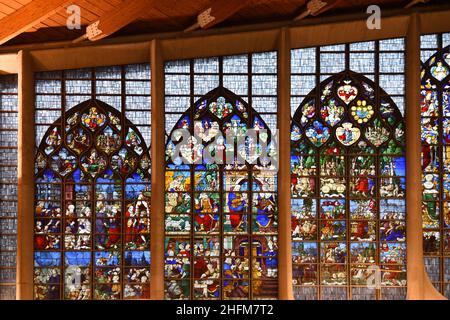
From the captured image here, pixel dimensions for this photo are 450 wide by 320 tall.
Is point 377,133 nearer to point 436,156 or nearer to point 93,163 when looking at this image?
point 436,156

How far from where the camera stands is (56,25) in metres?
12.9

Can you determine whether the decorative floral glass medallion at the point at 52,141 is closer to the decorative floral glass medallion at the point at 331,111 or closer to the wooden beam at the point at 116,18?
the wooden beam at the point at 116,18

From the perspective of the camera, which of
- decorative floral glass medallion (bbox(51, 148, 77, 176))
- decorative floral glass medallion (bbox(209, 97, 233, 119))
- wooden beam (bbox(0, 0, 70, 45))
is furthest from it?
decorative floral glass medallion (bbox(209, 97, 233, 119))

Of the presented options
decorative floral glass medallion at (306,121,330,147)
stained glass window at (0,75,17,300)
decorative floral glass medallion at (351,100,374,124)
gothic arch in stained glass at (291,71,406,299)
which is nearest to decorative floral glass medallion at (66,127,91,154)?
stained glass window at (0,75,17,300)

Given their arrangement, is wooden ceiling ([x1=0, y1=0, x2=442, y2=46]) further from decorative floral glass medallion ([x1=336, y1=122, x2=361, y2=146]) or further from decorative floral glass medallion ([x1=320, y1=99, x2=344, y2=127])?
decorative floral glass medallion ([x1=336, y1=122, x2=361, y2=146])

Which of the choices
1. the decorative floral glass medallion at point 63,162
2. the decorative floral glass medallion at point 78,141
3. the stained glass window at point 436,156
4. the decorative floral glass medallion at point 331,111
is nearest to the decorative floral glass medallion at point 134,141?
the decorative floral glass medallion at point 78,141

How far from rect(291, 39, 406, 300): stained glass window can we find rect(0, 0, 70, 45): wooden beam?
497 cm

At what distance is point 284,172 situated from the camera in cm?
1327

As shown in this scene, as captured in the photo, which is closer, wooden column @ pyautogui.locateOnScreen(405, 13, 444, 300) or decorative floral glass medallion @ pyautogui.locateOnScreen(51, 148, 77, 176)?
wooden column @ pyautogui.locateOnScreen(405, 13, 444, 300)

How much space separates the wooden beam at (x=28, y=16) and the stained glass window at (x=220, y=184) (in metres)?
3.36

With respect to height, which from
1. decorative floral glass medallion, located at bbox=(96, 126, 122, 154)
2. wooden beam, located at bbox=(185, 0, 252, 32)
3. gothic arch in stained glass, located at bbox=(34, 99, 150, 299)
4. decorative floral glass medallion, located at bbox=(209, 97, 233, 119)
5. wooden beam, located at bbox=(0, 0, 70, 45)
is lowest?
gothic arch in stained glass, located at bbox=(34, 99, 150, 299)

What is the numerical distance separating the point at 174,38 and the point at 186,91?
3.42 feet

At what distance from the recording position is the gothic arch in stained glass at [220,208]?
13648 millimetres

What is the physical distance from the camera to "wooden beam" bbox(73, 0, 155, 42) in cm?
1186
